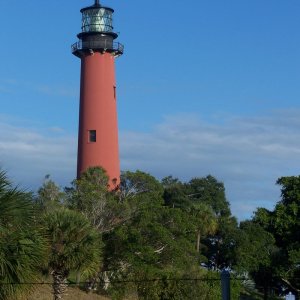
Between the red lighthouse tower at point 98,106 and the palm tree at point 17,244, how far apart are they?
128 ft

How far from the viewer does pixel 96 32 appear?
64938mm

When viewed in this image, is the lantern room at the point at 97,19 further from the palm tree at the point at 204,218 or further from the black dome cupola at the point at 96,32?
the palm tree at the point at 204,218

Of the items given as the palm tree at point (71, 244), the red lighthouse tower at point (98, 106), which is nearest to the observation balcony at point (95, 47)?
the red lighthouse tower at point (98, 106)

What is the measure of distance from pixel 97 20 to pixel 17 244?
44.6 meters

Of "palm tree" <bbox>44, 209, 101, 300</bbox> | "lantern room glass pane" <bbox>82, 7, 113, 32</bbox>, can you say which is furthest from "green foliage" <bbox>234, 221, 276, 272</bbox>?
"palm tree" <bbox>44, 209, 101, 300</bbox>

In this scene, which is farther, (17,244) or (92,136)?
(92,136)

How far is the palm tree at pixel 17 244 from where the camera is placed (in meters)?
22.2

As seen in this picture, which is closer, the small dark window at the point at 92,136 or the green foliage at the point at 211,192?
the small dark window at the point at 92,136

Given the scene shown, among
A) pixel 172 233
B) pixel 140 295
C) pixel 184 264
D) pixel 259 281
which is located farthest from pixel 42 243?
pixel 259 281

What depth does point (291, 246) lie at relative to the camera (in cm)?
5372

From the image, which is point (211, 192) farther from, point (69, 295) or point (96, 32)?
point (69, 295)

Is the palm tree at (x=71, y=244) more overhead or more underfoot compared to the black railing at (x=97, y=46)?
more underfoot

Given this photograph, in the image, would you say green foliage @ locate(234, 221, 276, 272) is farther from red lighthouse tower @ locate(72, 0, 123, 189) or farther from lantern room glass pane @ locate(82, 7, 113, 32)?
lantern room glass pane @ locate(82, 7, 113, 32)

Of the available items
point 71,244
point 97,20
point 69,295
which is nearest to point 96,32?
point 97,20
